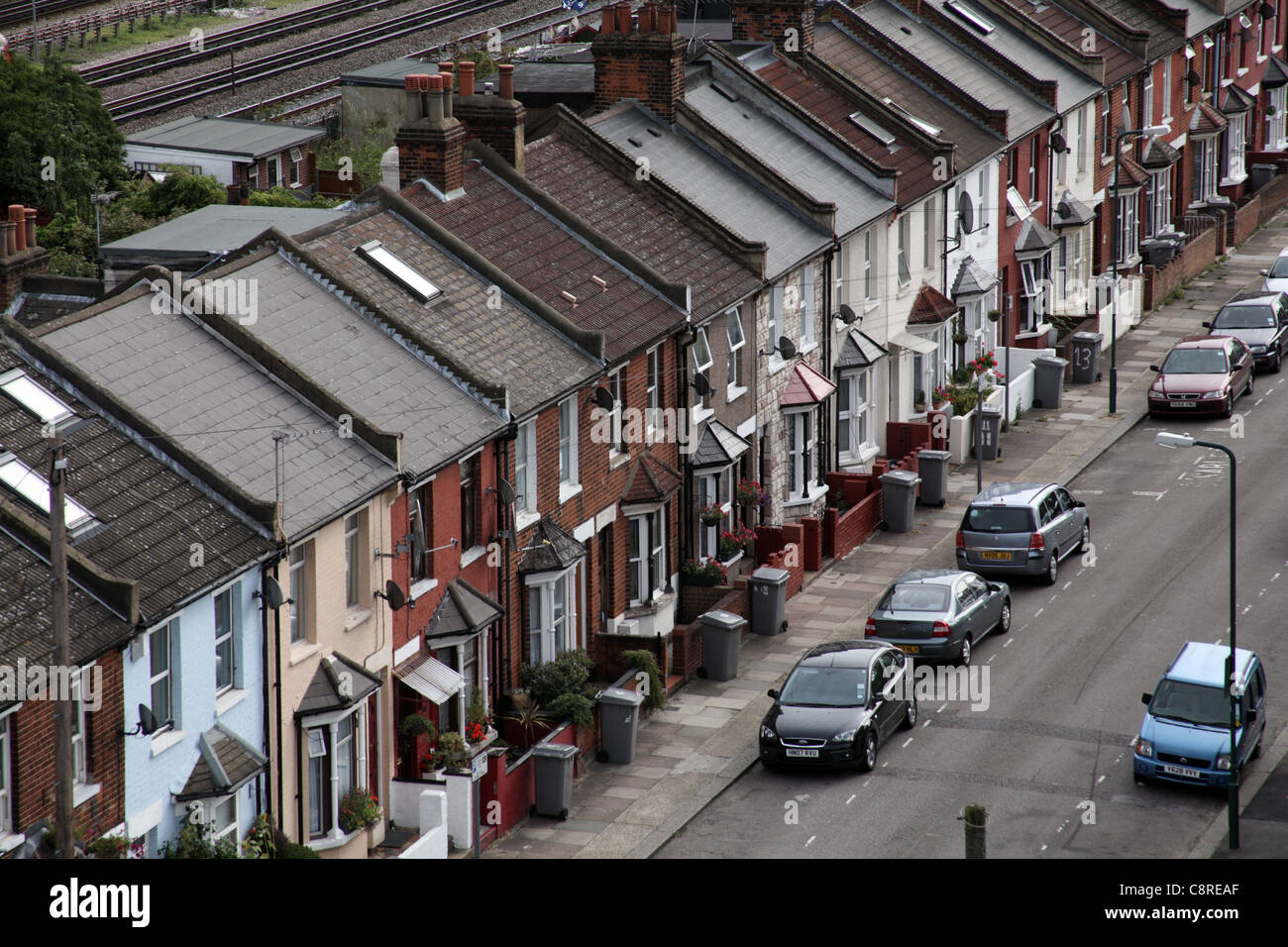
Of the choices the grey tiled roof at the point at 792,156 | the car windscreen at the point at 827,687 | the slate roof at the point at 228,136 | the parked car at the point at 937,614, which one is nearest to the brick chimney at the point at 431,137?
the grey tiled roof at the point at 792,156

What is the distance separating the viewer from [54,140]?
70.8m

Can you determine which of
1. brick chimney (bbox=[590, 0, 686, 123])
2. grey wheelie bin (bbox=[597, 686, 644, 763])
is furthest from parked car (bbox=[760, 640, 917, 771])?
brick chimney (bbox=[590, 0, 686, 123])

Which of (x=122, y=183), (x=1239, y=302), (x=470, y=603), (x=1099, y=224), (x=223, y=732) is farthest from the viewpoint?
(x=122, y=183)

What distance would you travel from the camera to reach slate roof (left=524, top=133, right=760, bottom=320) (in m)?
42.1

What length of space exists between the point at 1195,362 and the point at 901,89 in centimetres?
1091

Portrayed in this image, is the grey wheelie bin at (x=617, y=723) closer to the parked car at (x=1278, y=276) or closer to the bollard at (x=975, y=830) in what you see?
the bollard at (x=975, y=830)

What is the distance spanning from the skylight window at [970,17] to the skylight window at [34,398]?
135 feet

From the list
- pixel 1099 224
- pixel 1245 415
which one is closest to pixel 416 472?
pixel 1245 415

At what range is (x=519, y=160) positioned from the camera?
41.6 m

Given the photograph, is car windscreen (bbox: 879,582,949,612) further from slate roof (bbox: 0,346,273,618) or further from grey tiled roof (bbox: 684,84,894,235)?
slate roof (bbox: 0,346,273,618)

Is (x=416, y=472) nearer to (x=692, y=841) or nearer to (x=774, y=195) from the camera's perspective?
(x=692, y=841)

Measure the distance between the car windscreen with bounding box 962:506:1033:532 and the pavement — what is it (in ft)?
6.24

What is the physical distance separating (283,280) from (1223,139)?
52869mm

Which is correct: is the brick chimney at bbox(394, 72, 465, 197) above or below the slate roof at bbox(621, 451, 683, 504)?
above
